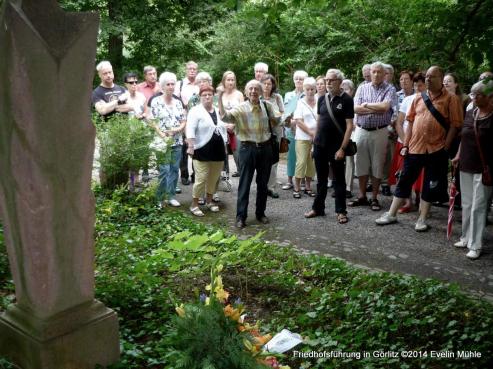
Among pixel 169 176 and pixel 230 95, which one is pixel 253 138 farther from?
pixel 230 95

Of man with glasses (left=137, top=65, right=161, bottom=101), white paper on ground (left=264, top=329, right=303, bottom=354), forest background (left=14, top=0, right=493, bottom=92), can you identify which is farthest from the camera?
forest background (left=14, top=0, right=493, bottom=92)

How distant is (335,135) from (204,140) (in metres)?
1.93

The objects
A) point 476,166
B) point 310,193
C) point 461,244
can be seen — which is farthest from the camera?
point 310,193

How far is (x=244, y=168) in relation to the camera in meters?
7.61

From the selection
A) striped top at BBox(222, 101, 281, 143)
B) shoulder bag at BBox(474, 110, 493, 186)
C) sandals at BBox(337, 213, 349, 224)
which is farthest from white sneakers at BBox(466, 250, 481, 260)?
striped top at BBox(222, 101, 281, 143)

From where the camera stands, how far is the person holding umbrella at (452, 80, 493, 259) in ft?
20.1

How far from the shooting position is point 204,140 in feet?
26.6

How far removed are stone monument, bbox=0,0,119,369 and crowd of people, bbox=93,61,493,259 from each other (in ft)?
14.0

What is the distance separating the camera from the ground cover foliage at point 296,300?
3918mm

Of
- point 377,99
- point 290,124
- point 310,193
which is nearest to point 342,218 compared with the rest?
point 310,193

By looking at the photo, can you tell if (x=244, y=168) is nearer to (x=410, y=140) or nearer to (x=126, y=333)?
(x=410, y=140)

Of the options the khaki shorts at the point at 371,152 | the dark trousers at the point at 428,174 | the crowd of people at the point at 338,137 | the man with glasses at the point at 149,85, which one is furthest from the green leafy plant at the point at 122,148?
the dark trousers at the point at 428,174

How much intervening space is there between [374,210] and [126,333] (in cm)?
513

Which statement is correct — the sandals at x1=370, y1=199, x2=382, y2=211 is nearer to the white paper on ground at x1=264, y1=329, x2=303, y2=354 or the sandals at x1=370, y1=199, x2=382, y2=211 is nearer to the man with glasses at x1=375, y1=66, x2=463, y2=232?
the man with glasses at x1=375, y1=66, x2=463, y2=232
